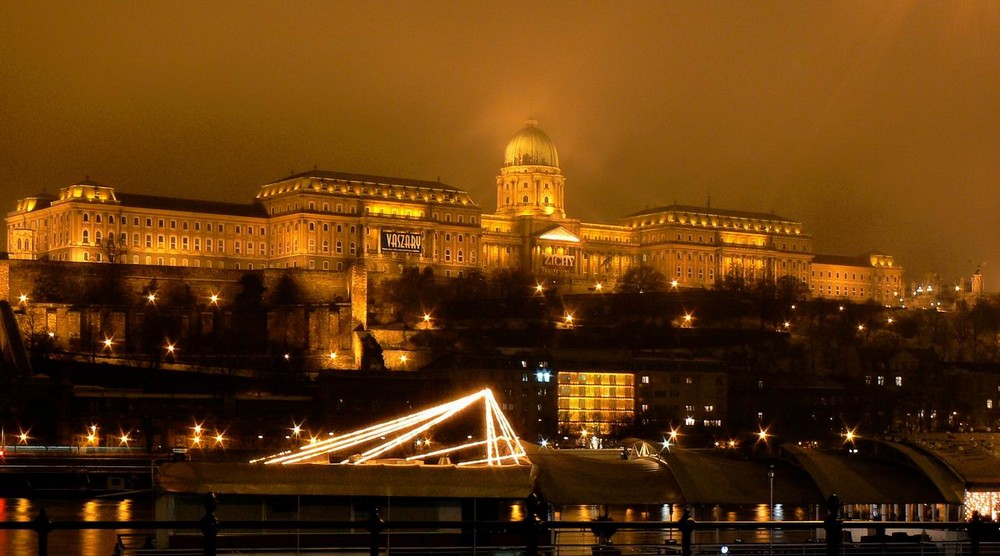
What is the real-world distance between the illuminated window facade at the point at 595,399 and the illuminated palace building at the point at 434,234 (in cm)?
3111

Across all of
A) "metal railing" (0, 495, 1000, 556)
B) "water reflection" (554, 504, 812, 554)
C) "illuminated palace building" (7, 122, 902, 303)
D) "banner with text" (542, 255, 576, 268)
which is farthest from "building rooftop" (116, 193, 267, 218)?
"metal railing" (0, 495, 1000, 556)

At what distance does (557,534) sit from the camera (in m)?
24.4

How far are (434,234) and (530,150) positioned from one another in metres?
23.3

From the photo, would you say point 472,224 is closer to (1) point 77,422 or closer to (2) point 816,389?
(2) point 816,389

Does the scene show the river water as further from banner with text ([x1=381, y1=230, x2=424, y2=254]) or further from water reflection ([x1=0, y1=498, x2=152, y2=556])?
banner with text ([x1=381, y1=230, x2=424, y2=254])

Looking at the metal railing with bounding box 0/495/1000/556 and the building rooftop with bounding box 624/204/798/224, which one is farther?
the building rooftop with bounding box 624/204/798/224

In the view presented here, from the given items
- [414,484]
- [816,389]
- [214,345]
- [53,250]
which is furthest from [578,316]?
[414,484]

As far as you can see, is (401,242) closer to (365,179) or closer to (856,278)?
(365,179)

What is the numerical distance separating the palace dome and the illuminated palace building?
0.37ft

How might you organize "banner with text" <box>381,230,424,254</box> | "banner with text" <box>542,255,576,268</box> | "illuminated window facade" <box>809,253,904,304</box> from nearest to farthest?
"banner with text" <box>381,230,424,254</box> < "banner with text" <box>542,255,576,268</box> < "illuminated window facade" <box>809,253,904,304</box>

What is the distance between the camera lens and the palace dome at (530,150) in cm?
14500

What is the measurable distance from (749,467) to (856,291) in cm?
12154

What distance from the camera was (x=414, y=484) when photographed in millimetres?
24250

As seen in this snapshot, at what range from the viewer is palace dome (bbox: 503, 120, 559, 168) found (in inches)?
5709
